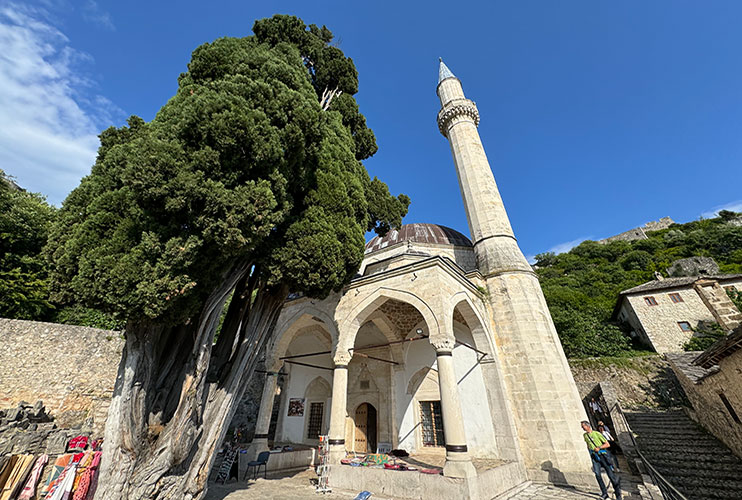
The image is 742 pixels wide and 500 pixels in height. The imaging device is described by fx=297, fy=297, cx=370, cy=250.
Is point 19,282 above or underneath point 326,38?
underneath

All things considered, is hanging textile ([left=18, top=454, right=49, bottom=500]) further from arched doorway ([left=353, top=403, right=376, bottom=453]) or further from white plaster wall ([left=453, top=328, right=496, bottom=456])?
white plaster wall ([left=453, top=328, right=496, bottom=456])

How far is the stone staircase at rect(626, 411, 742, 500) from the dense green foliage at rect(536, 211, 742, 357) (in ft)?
24.2

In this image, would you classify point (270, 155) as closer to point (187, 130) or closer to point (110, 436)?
point (187, 130)

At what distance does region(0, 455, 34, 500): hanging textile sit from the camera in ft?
16.7

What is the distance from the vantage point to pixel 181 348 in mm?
4844

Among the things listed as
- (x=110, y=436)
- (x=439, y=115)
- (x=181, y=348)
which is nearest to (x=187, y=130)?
(x=181, y=348)

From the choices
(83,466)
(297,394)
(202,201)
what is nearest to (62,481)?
(83,466)

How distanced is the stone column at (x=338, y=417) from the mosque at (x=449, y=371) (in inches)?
0.8

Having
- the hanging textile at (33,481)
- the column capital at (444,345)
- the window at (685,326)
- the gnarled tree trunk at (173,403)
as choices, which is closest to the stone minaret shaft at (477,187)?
the column capital at (444,345)

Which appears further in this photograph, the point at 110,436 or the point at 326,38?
the point at 326,38

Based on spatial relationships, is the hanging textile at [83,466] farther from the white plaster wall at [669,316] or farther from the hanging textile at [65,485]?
the white plaster wall at [669,316]

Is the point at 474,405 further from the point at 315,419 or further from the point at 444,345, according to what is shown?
the point at 315,419

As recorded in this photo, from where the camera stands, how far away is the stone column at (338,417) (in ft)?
19.6

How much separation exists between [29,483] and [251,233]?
6203mm
